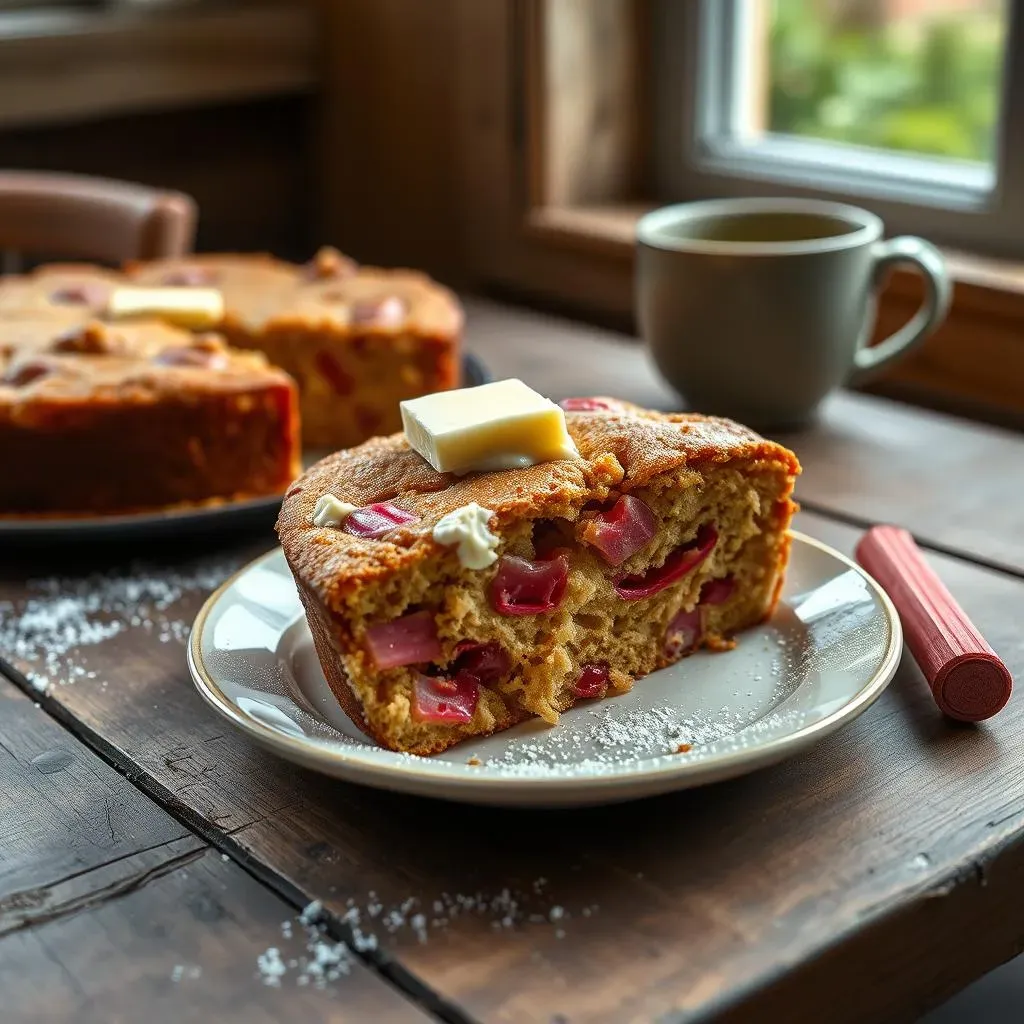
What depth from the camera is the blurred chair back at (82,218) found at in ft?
7.27

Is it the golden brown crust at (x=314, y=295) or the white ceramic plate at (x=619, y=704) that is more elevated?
the golden brown crust at (x=314, y=295)

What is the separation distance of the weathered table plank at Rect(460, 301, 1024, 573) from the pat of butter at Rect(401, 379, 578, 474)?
1.68ft

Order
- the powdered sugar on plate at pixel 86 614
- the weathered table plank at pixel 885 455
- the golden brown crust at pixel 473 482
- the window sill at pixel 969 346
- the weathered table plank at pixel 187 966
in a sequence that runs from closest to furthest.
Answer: the weathered table plank at pixel 187 966, the golden brown crust at pixel 473 482, the powdered sugar on plate at pixel 86 614, the weathered table plank at pixel 885 455, the window sill at pixel 969 346

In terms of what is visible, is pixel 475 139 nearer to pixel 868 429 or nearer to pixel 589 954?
pixel 868 429

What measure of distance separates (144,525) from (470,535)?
501 millimetres

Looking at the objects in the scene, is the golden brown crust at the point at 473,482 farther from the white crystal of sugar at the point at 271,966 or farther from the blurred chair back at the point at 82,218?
the blurred chair back at the point at 82,218

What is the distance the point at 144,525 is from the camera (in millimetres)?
1382

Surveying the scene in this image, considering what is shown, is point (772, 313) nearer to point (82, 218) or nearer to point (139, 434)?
point (139, 434)

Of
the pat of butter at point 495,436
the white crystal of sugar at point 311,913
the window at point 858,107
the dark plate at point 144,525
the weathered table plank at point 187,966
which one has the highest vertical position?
the window at point 858,107

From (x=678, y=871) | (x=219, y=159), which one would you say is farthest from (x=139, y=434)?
(x=219, y=159)

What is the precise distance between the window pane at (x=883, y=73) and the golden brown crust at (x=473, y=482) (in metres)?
1.24

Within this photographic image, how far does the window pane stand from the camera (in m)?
2.19

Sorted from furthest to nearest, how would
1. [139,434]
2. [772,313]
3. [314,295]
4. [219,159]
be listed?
[219,159]
[314,295]
[772,313]
[139,434]

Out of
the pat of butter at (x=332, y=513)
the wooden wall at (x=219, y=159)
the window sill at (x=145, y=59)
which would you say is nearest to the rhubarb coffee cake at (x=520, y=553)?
the pat of butter at (x=332, y=513)
